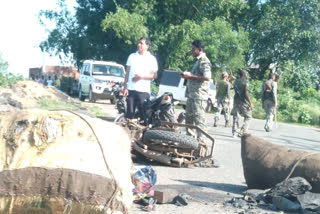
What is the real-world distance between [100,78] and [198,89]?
1733cm

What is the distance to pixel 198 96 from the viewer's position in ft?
30.6

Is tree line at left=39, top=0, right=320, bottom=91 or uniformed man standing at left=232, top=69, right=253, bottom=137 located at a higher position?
tree line at left=39, top=0, right=320, bottom=91

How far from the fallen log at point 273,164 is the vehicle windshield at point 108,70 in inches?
802

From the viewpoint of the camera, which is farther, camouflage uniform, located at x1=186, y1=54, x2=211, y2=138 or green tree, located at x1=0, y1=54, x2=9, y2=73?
green tree, located at x1=0, y1=54, x2=9, y2=73

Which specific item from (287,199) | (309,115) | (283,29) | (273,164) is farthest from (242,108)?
(283,29)

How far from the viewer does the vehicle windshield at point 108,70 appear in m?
27.0

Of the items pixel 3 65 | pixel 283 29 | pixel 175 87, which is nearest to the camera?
pixel 3 65

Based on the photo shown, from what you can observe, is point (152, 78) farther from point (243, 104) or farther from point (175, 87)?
point (175, 87)

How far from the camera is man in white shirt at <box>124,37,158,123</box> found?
986cm

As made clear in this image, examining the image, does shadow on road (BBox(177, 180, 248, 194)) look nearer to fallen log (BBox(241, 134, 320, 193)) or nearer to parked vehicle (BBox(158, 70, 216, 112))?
fallen log (BBox(241, 134, 320, 193))

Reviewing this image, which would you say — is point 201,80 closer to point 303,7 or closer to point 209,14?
point 209,14

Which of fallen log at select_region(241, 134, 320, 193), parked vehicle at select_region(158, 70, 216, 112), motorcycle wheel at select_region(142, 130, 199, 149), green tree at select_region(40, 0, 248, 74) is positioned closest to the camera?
fallen log at select_region(241, 134, 320, 193)

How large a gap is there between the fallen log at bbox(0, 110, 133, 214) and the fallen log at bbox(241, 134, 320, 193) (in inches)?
98.9

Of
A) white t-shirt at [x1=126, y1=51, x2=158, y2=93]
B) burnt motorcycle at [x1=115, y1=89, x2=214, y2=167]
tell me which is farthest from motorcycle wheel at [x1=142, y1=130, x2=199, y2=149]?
white t-shirt at [x1=126, y1=51, x2=158, y2=93]
